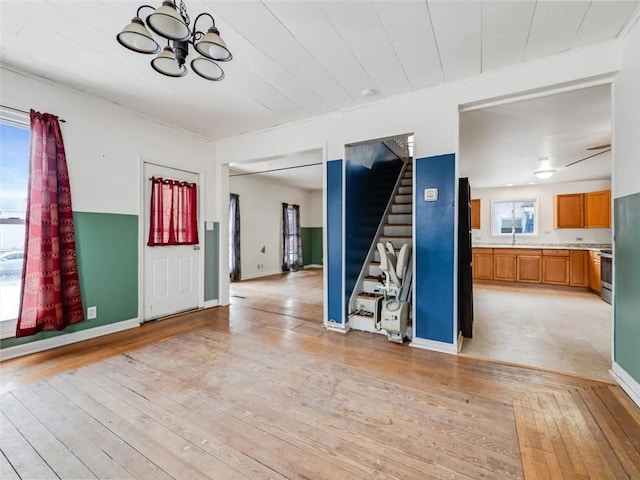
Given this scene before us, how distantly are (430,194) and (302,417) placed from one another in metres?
2.30

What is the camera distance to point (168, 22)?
162 cm

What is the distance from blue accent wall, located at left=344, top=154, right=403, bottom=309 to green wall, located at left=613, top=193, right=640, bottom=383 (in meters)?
2.41

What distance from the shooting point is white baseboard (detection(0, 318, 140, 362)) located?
9.04ft

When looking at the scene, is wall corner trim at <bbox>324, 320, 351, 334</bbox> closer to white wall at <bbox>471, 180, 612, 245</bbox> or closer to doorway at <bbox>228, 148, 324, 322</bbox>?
doorway at <bbox>228, 148, 324, 322</bbox>

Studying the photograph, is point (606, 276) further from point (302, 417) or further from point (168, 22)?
point (168, 22)

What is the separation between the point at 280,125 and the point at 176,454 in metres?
3.68

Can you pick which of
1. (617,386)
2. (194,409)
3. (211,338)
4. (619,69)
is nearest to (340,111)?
(619,69)

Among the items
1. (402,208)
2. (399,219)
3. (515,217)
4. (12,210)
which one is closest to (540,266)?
(515,217)

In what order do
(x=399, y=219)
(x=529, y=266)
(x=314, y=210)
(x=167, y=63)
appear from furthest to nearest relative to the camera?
(x=314, y=210) → (x=529, y=266) → (x=399, y=219) → (x=167, y=63)

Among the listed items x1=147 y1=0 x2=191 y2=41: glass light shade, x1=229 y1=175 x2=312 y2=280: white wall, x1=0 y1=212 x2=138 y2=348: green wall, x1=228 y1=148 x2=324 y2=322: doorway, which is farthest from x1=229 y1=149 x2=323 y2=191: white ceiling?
x1=147 y1=0 x2=191 y2=41: glass light shade

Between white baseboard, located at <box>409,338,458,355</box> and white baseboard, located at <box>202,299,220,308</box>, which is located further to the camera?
white baseboard, located at <box>202,299,220,308</box>

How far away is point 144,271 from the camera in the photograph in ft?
12.6

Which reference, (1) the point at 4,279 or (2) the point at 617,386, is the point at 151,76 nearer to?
(1) the point at 4,279

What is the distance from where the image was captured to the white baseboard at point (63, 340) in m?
2.75
